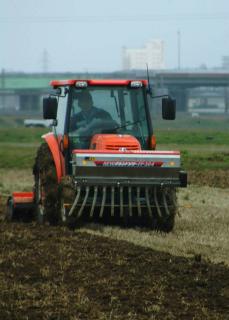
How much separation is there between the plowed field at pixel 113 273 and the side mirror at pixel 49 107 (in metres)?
1.84

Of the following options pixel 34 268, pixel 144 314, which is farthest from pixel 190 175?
pixel 144 314

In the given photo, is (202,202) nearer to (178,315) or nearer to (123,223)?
(123,223)

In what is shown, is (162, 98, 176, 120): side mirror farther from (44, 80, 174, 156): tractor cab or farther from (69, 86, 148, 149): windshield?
(69, 86, 148, 149): windshield

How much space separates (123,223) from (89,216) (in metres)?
0.66

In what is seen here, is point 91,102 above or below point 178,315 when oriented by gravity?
above

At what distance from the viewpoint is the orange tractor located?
655 inches

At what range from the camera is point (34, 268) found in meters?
12.4

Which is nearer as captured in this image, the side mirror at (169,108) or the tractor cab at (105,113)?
the side mirror at (169,108)

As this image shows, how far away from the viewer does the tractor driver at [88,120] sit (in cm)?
1734

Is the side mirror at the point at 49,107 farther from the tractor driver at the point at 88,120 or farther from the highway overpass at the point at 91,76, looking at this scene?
the highway overpass at the point at 91,76

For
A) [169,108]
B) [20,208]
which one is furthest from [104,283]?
[20,208]

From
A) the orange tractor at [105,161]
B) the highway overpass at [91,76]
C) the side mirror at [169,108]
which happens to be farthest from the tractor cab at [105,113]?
the highway overpass at [91,76]

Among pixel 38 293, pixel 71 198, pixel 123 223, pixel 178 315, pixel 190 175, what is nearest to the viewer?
pixel 178 315

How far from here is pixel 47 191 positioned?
1747 centimetres
